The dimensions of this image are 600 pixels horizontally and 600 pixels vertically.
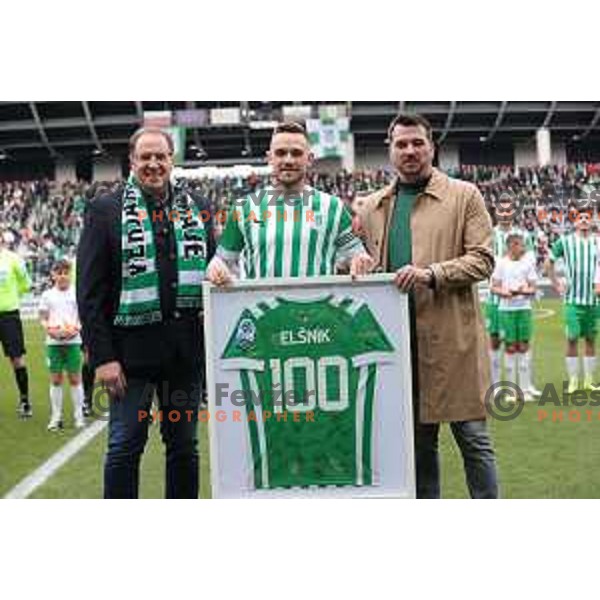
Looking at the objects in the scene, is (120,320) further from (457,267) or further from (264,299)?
(457,267)

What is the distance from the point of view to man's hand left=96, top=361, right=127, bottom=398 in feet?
10.8

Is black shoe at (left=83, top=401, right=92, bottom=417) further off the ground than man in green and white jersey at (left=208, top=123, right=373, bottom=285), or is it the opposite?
man in green and white jersey at (left=208, top=123, right=373, bottom=285)

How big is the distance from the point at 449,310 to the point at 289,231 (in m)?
0.61

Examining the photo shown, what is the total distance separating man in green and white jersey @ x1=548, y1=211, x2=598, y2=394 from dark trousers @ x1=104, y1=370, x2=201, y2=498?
4.72 meters

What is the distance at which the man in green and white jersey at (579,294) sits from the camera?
7.53m

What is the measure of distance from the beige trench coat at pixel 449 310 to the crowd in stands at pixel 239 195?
20.0ft

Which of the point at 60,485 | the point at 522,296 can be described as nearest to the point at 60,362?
the point at 60,485

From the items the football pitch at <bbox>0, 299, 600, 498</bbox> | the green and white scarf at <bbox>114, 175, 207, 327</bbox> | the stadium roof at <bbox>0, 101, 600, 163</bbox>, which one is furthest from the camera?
the stadium roof at <bbox>0, 101, 600, 163</bbox>

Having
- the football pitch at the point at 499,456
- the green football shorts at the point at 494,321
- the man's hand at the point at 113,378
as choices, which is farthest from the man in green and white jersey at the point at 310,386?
the green football shorts at the point at 494,321

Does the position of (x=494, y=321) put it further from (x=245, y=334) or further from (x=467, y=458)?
(x=245, y=334)

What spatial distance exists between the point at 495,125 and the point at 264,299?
5.65m

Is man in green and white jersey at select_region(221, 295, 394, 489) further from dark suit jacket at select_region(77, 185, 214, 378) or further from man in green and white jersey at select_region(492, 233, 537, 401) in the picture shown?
man in green and white jersey at select_region(492, 233, 537, 401)

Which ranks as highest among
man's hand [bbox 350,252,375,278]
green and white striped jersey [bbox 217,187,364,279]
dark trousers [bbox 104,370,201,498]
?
green and white striped jersey [bbox 217,187,364,279]

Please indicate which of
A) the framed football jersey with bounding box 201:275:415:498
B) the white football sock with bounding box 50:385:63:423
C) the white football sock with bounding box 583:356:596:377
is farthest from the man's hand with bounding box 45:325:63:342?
the white football sock with bounding box 583:356:596:377
